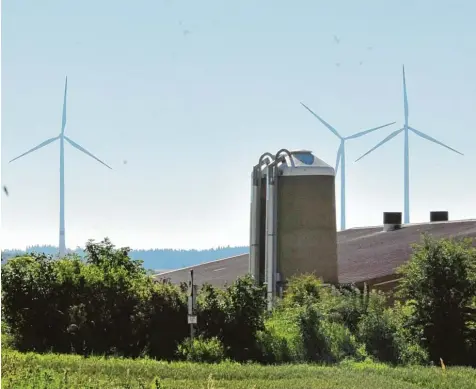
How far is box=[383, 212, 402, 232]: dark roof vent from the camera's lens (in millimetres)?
49750

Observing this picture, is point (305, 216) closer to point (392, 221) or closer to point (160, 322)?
point (160, 322)

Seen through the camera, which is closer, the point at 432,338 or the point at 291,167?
the point at 432,338

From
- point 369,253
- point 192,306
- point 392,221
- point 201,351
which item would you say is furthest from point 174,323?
point 392,221

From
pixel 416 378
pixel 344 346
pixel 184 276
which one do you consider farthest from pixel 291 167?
pixel 184 276

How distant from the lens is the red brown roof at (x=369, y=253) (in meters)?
37.9

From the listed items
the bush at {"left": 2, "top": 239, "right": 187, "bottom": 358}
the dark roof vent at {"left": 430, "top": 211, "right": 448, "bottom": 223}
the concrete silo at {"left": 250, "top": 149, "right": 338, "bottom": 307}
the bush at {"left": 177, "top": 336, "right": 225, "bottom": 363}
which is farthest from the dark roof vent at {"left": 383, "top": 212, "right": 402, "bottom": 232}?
the bush at {"left": 177, "top": 336, "right": 225, "bottom": 363}

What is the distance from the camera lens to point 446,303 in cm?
2719

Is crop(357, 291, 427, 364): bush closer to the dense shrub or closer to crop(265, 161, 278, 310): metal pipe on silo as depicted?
the dense shrub

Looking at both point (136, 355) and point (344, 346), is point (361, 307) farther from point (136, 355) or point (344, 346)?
point (136, 355)

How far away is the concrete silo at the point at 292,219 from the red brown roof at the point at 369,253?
181 centimetres

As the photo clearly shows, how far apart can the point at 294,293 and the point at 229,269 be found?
22.6 m

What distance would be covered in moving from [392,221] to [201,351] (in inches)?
1178

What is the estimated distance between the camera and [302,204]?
3456 cm

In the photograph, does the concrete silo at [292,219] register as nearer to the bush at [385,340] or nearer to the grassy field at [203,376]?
the bush at [385,340]
